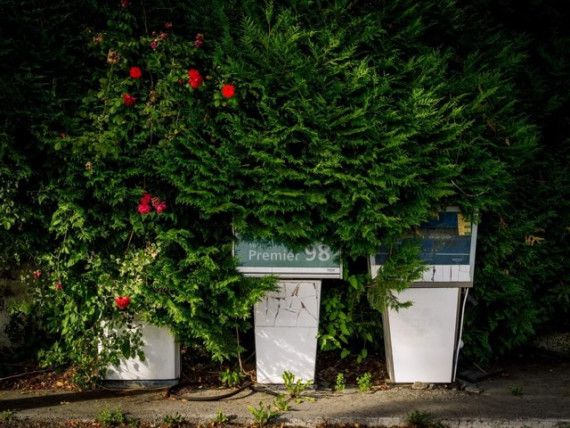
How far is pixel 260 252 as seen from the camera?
171 inches

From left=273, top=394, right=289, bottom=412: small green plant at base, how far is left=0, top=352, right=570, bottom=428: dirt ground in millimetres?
36

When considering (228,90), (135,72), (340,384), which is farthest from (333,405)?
(135,72)

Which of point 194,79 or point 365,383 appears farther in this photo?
point 365,383

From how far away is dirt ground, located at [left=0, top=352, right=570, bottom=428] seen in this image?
3.95 metres

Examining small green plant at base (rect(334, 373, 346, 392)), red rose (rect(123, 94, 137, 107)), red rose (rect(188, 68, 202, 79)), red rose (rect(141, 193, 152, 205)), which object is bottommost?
small green plant at base (rect(334, 373, 346, 392))

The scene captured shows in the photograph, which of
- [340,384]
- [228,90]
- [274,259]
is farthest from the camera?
[340,384]

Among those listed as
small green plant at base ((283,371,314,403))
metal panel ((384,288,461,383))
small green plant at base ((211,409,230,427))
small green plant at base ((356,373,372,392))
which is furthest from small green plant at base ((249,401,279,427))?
metal panel ((384,288,461,383))

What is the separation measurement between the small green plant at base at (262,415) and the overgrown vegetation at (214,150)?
53 cm

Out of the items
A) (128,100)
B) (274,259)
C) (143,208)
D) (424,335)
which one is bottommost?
(424,335)

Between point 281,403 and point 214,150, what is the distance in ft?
6.33

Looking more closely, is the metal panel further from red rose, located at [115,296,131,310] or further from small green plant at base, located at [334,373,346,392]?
red rose, located at [115,296,131,310]

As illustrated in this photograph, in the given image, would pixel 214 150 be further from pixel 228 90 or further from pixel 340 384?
pixel 340 384

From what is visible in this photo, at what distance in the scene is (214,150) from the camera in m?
4.12

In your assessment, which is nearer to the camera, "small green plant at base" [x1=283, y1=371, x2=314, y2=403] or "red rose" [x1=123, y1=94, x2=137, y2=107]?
"red rose" [x1=123, y1=94, x2=137, y2=107]
